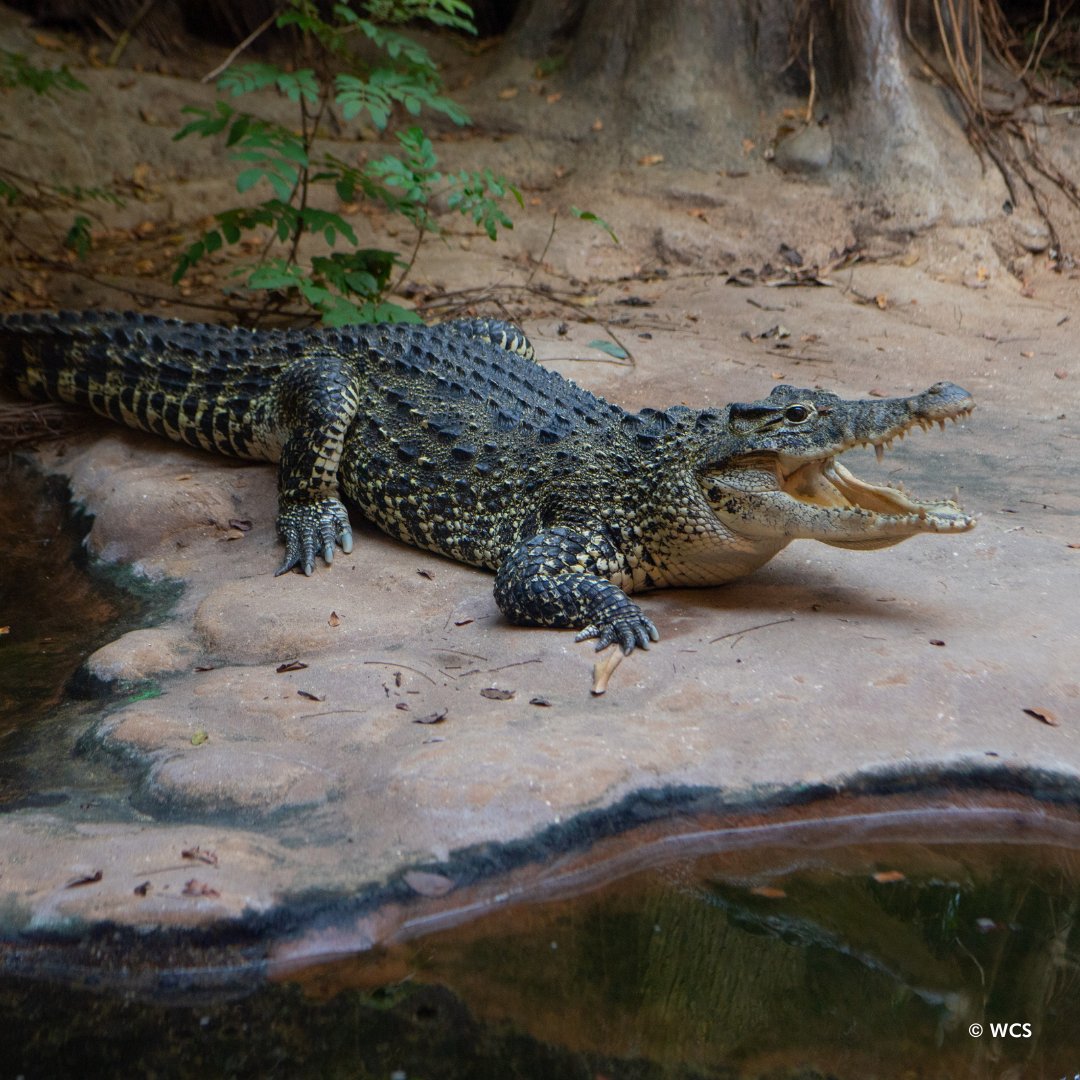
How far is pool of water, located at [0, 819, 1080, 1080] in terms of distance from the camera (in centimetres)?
265

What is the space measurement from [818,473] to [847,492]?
141mm

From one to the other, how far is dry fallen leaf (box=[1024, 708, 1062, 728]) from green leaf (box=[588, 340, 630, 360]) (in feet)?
13.0

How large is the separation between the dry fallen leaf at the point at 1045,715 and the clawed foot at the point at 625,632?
1.26 metres

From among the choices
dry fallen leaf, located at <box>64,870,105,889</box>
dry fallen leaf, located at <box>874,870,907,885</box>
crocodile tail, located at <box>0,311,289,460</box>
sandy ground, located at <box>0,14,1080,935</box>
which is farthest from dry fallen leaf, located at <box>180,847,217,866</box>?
crocodile tail, located at <box>0,311,289,460</box>

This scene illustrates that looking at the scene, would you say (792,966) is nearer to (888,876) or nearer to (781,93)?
(888,876)

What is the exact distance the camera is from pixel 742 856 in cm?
329

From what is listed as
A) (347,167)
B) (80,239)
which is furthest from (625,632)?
(80,239)


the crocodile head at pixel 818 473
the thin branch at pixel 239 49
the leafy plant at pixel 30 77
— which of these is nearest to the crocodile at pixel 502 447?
the crocodile head at pixel 818 473

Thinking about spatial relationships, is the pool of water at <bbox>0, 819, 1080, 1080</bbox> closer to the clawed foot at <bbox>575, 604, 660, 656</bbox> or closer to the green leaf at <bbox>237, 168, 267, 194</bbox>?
the clawed foot at <bbox>575, 604, 660, 656</bbox>

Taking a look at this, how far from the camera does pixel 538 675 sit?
3992 mm

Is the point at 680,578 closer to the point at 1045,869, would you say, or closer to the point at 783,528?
the point at 783,528

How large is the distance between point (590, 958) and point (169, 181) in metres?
8.31

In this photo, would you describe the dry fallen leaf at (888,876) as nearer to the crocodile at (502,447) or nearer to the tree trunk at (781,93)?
the crocodile at (502,447)

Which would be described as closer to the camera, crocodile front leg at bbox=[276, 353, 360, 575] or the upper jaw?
the upper jaw
